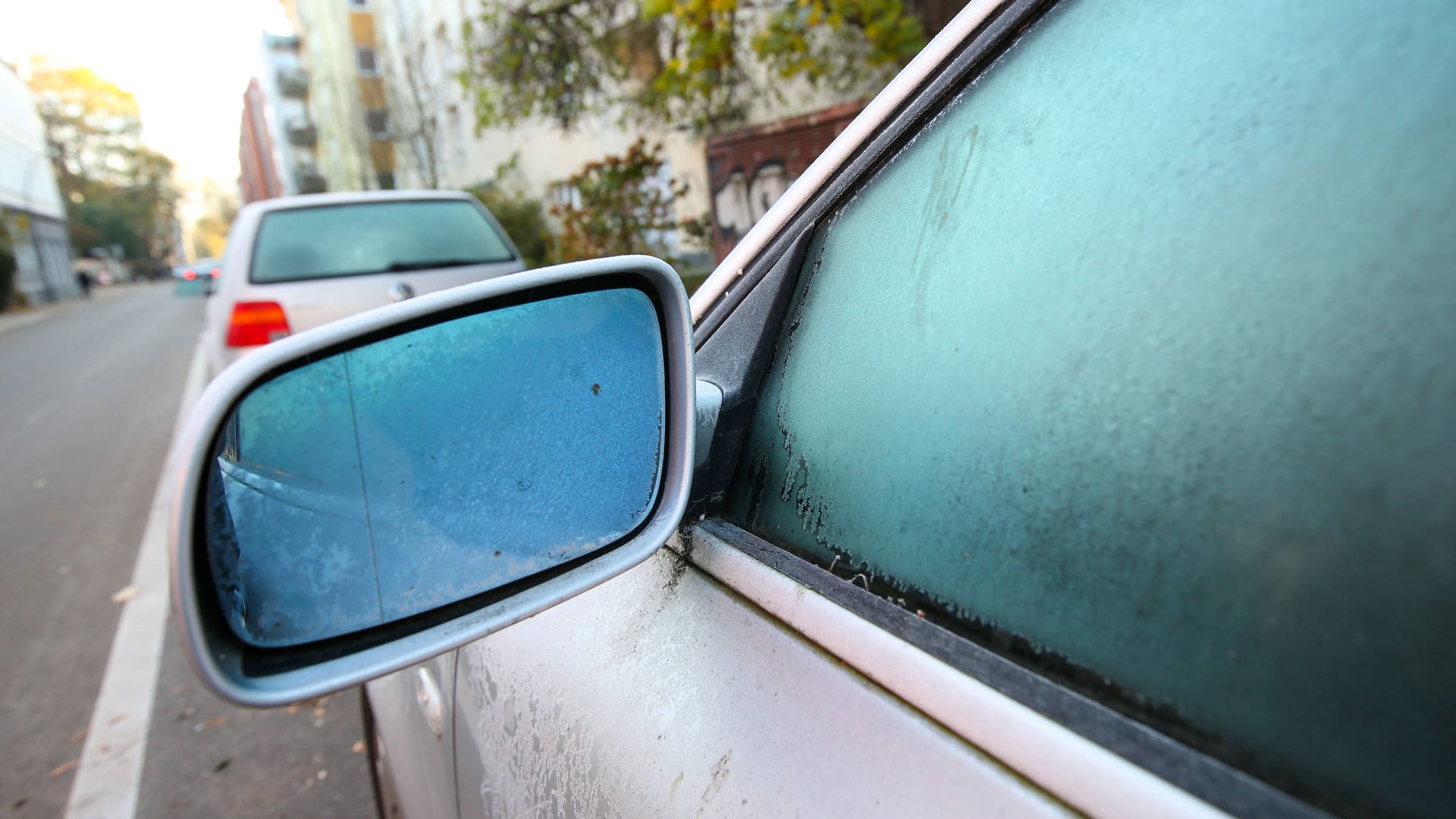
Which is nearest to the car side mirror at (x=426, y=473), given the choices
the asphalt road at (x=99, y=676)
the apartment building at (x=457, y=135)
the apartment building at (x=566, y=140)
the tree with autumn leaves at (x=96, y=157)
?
the asphalt road at (x=99, y=676)

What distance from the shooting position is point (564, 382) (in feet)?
3.15

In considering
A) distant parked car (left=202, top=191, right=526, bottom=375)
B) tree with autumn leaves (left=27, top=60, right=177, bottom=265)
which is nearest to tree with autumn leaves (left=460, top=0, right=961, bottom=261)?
distant parked car (left=202, top=191, right=526, bottom=375)

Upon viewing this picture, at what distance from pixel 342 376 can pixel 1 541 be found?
6.17 metres

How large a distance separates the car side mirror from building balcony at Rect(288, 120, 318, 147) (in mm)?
54013

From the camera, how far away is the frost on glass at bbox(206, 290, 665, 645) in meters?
0.81

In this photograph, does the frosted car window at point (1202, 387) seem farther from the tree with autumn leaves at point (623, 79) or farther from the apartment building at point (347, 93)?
the apartment building at point (347, 93)

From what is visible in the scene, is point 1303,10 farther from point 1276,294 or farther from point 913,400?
point 913,400

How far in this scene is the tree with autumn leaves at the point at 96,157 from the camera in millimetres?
65062

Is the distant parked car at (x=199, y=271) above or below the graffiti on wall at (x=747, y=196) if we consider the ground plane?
below

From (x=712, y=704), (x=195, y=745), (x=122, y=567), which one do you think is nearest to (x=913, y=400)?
(x=712, y=704)

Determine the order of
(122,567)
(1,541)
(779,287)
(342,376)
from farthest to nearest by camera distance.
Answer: (1,541), (122,567), (779,287), (342,376)

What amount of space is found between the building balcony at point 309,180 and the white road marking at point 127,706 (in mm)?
43103

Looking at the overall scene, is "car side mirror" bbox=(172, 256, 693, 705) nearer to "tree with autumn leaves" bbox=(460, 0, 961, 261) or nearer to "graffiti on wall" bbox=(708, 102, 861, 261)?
"tree with autumn leaves" bbox=(460, 0, 961, 261)

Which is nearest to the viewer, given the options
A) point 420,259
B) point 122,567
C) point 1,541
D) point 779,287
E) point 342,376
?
point 342,376
